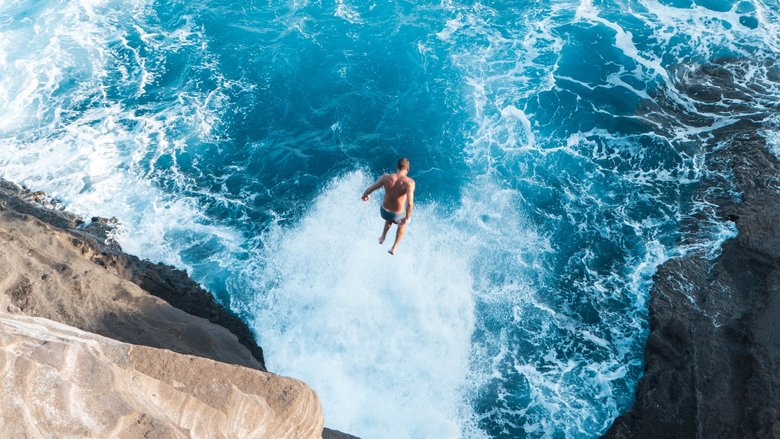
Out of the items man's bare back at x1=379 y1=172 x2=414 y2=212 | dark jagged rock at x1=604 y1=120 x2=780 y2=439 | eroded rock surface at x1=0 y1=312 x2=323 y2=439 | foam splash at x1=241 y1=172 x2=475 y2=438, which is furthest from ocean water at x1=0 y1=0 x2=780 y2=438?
man's bare back at x1=379 y1=172 x2=414 y2=212

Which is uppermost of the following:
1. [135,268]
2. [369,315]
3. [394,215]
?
[394,215]

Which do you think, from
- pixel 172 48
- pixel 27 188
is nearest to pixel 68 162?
pixel 27 188

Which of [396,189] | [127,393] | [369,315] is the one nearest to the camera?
[127,393]

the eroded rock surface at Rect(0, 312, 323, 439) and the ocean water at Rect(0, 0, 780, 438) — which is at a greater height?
the eroded rock surface at Rect(0, 312, 323, 439)

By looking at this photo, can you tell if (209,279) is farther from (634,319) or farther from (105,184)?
(634,319)

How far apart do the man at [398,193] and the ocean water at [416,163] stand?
577 centimetres

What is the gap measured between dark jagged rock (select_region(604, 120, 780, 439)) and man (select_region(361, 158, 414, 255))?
8697mm

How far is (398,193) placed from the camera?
1427 cm

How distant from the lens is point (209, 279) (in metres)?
20.0

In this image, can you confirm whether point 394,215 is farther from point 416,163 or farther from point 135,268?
point 416,163

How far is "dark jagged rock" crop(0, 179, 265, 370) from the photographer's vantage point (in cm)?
1795

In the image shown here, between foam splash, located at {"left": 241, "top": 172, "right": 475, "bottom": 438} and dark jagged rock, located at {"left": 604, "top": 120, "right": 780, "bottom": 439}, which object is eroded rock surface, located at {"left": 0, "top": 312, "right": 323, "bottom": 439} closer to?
foam splash, located at {"left": 241, "top": 172, "right": 475, "bottom": 438}

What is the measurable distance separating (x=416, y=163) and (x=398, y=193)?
9588 mm

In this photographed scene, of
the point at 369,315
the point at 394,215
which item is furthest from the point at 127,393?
the point at 369,315
